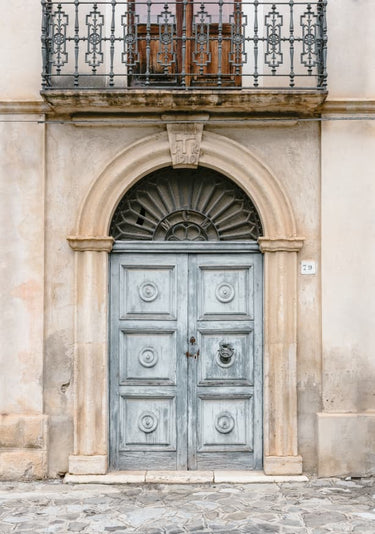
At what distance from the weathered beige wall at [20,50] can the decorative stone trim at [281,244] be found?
2.93 meters

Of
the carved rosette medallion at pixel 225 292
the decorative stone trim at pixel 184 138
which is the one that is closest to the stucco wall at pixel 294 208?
the decorative stone trim at pixel 184 138

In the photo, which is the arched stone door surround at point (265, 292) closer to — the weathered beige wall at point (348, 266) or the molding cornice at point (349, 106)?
the weathered beige wall at point (348, 266)

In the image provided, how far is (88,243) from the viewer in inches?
302

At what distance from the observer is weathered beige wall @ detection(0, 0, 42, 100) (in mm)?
7707

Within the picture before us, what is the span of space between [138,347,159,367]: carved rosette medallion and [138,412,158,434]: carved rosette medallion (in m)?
0.55

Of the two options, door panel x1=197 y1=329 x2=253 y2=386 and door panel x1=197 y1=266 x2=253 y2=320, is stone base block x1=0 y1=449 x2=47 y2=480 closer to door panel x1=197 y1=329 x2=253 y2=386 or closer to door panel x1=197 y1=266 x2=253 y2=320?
door panel x1=197 y1=329 x2=253 y2=386

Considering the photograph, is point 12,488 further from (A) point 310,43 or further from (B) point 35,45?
(A) point 310,43

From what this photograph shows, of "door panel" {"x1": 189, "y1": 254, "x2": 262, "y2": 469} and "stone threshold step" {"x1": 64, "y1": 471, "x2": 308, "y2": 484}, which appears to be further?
"door panel" {"x1": 189, "y1": 254, "x2": 262, "y2": 469}

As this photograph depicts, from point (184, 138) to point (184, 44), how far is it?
981mm

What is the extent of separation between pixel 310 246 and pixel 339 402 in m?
1.71

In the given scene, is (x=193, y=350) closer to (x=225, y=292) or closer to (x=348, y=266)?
(x=225, y=292)

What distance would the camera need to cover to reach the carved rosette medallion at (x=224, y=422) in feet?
25.7

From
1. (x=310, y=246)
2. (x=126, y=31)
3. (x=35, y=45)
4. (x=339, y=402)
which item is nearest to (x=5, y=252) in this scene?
(x=35, y=45)

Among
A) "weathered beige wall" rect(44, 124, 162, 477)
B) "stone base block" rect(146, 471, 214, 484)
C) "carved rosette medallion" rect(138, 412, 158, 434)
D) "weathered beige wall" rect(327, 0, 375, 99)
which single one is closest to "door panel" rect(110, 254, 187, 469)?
"carved rosette medallion" rect(138, 412, 158, 434)
